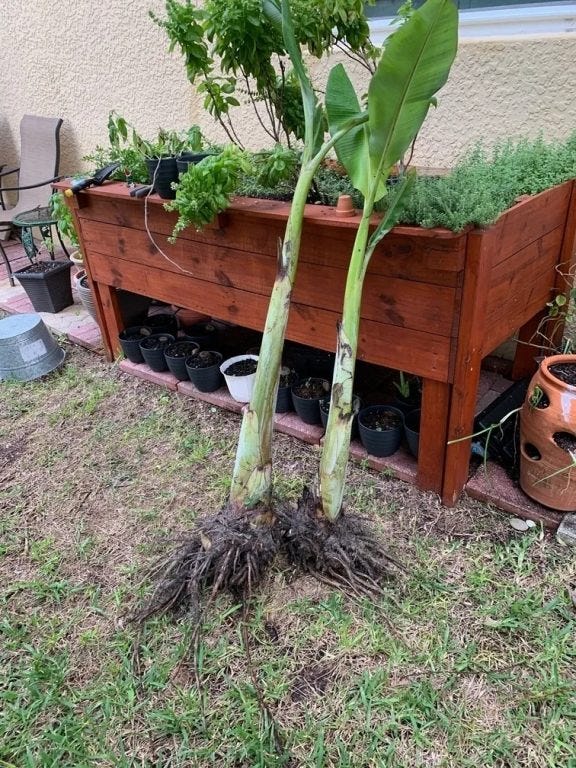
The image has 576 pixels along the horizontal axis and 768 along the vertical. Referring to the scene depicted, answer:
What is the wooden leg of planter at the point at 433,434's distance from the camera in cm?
227

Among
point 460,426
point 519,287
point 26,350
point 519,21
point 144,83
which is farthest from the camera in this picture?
point 144,83

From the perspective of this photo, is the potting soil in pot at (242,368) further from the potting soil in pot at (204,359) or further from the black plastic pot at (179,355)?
the black plastic pot at (179,355)

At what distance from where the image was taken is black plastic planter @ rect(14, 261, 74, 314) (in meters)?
4.66

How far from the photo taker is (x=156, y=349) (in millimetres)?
3578

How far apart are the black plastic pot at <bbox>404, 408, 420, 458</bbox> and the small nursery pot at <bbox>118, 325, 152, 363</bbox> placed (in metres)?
1.92

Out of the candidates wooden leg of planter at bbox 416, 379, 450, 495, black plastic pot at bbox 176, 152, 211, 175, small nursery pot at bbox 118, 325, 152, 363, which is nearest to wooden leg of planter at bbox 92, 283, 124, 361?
small nursery pot at bbox 118, 325, 152, 363

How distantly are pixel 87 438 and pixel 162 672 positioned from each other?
64.1 inches

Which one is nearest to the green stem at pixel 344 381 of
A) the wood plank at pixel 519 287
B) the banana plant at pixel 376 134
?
the banana plant at pixel 376 134

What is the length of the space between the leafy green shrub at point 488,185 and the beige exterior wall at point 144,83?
27 cm

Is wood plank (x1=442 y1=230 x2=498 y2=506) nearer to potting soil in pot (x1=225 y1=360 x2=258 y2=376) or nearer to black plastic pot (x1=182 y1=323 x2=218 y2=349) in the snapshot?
potting soil in pot (x1=225 y1=360 x2=258 y2=376)

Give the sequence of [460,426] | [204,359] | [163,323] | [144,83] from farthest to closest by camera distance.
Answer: [144,83]
[163,323]
[204,359]
[460,426]

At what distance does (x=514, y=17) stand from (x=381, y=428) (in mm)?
2080

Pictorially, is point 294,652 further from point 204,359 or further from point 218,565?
point 204,359

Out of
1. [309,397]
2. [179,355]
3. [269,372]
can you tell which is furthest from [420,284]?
[179,355]
